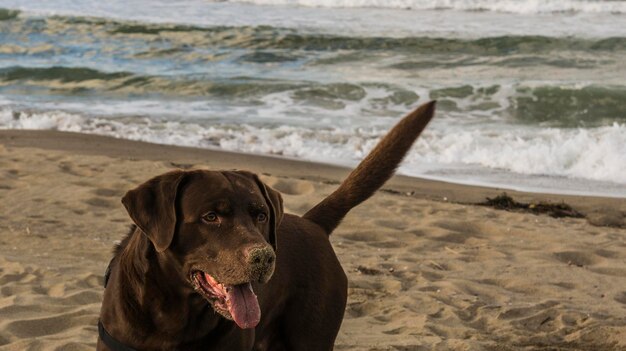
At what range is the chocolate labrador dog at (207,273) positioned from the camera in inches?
135

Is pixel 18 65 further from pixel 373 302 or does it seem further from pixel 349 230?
pixel 373 302

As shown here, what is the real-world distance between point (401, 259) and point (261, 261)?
3768mm

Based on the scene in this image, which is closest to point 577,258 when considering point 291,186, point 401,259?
point 401,259

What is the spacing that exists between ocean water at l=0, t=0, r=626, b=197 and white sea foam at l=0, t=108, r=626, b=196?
0.09 feet

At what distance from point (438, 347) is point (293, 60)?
14868 millimetres

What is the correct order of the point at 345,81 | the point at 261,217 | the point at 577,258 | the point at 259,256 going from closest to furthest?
the point at 259,256 < the point at 261,217 < the point at 577,258 < the point at 345,81

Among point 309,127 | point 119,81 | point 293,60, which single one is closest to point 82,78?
point 119,81

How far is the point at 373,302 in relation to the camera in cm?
604

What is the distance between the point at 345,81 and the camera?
16938mm

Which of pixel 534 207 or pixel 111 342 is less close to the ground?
pixel 111 342

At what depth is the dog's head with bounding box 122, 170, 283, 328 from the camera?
3375 millimetres

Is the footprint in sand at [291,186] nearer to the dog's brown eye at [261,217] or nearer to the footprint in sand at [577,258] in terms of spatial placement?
the footprint in sand at [577,258]

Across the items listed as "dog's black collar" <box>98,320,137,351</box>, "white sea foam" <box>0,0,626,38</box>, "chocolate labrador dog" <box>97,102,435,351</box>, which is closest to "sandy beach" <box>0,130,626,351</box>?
"chocolate labrador dog" <box>97,102,435,351</box>

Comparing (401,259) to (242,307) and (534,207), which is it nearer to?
(534,207)
